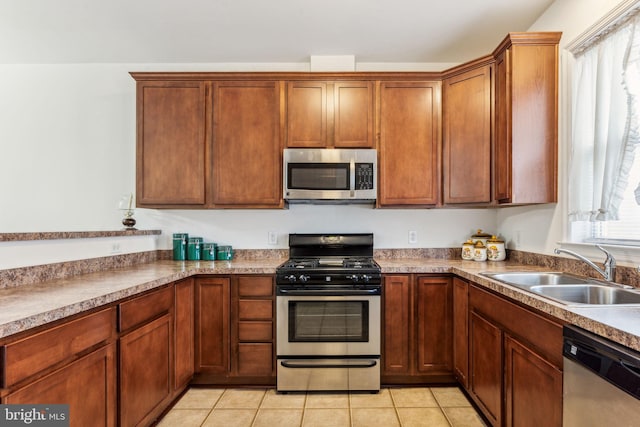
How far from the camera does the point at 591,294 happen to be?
1.71m

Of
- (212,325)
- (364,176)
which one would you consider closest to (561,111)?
(364,176)

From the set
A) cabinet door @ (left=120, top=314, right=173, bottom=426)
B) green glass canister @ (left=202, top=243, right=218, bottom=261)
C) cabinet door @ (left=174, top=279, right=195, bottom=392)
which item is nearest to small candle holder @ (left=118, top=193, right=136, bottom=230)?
green glass canister @ (left=202, top=243, right=218, bottom=261)

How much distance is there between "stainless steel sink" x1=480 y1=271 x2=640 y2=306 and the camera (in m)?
1.54

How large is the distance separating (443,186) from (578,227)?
3.10ft

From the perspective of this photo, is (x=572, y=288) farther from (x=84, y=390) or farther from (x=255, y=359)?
(x=84, y=390)

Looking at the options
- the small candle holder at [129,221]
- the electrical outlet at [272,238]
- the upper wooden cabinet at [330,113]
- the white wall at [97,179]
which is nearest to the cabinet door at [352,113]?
the upper wooden cabinet at [330,113]

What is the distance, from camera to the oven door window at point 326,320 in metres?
2.36

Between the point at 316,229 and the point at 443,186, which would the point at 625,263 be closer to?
the point at 443,186

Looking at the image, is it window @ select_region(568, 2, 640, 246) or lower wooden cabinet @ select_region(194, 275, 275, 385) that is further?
lower wooden cabinet @ select_region(194, 275, 275, 385)

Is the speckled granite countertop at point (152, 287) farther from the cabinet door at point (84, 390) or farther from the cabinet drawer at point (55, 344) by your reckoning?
the cabinet door at point (84, 390)

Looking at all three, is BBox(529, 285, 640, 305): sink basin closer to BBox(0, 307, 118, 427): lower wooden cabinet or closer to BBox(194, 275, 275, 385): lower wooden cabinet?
BBox(194, 275, 275, 385): lower wooden cabinet

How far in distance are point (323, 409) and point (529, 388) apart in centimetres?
127

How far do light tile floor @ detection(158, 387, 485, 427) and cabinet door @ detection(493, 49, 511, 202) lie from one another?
4.87 feet

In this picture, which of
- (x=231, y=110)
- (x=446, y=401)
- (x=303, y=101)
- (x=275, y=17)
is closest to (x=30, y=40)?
(x=231, y=110)
